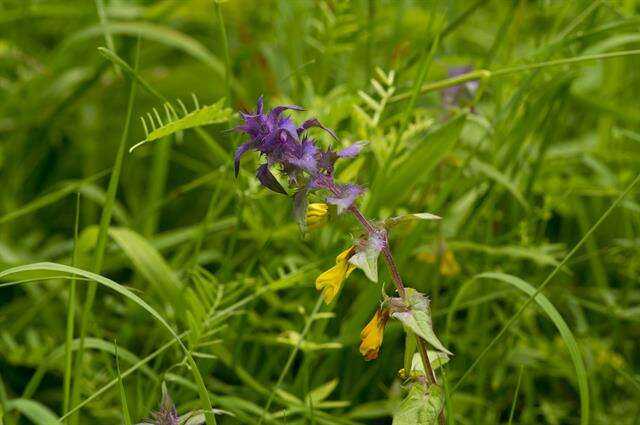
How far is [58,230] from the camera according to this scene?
7.50 ft

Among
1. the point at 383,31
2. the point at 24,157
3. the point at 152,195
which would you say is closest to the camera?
the point at 152,195

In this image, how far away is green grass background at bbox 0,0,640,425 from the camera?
1.43 m

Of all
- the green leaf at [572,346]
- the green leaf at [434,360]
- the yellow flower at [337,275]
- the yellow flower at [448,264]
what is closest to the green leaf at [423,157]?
the yellow flower at [448,264]

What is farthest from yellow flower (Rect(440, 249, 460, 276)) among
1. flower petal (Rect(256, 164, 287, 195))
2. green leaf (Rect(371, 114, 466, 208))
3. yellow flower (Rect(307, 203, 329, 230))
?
flower petal (Rect(256, 164, 287, 195))

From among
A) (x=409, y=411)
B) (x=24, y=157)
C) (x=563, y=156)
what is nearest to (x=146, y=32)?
(x=24, y=157)

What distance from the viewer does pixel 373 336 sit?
986 mm

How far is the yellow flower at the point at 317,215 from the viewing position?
3.47 feet

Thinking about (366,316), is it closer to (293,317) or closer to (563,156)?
(293,317)

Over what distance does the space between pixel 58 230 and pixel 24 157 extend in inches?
8.1

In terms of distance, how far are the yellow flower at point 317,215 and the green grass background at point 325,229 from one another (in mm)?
229

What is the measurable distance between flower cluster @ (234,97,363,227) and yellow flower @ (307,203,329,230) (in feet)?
0.22

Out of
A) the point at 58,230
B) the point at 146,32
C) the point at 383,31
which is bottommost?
the point at 58,230

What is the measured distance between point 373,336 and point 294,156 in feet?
0.70

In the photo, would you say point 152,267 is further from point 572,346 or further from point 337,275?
point 572,346
